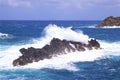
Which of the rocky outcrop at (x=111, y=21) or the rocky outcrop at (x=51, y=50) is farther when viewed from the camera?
the rocky outcrop at (x=111, y=21)

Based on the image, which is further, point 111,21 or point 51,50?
point 111,21

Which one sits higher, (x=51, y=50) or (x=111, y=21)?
(x=111, y=21)

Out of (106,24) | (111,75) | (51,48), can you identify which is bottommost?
(111,75)

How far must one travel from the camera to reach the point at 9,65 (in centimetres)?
2912

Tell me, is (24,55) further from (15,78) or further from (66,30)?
(66,30)

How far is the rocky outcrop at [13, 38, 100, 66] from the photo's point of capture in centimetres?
3012

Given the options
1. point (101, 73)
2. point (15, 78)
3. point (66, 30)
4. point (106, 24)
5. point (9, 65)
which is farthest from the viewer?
point (106, 24)

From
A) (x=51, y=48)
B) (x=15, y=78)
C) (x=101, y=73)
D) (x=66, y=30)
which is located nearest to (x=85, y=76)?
(x=101, y=73)

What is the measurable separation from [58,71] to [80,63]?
4.52 metres

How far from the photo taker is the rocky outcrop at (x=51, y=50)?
98.8ft

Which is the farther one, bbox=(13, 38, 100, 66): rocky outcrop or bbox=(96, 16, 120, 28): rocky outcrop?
bbox=(96, 16, 120, 28): rocky outcrop

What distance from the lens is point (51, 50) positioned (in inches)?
1350

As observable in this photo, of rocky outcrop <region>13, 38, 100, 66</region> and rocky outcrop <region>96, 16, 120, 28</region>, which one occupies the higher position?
rocky outcrop <region>96, 16, 120, 28</region>

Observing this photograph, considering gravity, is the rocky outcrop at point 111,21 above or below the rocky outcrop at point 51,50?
above
